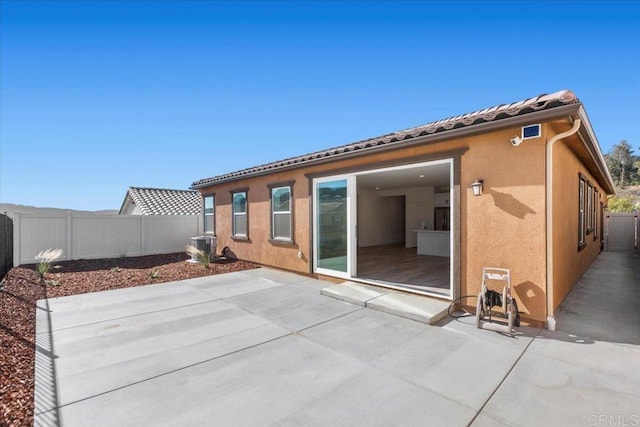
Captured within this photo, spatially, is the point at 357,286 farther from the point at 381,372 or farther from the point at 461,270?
the point at 381,372

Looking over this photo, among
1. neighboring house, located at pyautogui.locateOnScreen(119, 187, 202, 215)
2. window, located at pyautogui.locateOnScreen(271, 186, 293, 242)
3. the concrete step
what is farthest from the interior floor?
neighboring house, located at pyautogui.locateOnScreen(119, 187, 202, 215)

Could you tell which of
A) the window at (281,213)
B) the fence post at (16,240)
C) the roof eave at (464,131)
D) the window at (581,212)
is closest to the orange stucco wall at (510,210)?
the roof eave at (464,131)

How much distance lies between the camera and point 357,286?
640cm

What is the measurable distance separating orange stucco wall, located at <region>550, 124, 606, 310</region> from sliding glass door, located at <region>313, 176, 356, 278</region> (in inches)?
148

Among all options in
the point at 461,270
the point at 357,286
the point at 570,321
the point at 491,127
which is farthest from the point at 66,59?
the point at 570,321

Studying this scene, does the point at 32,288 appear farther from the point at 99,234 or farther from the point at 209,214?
the point at 209,214

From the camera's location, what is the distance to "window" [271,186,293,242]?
28.0 ft

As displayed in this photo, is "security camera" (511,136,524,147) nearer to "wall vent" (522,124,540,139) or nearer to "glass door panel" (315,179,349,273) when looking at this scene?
"wall vent" (522,124,540,139)

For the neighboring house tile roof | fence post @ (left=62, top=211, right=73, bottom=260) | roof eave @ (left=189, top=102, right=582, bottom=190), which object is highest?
the neighboring house tile roof

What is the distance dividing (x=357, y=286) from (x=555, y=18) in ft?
27.2

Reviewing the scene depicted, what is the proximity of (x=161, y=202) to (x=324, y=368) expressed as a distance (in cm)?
1753

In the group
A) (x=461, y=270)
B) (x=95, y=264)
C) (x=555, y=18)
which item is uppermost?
(x=555, y=18)

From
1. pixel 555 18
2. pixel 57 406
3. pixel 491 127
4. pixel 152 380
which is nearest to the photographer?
pixel 57 406

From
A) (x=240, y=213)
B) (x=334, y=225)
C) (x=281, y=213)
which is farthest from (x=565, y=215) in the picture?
(x=240, y=213)
